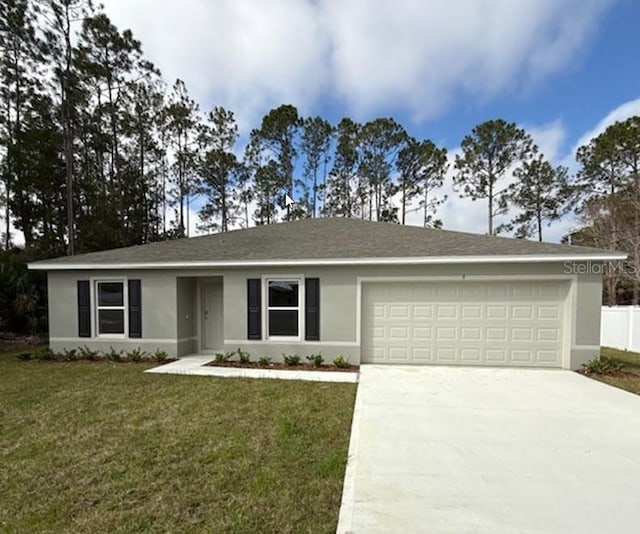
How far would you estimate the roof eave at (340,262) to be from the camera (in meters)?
7.40

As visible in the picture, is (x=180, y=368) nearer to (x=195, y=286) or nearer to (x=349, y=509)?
(x=195, y=286)

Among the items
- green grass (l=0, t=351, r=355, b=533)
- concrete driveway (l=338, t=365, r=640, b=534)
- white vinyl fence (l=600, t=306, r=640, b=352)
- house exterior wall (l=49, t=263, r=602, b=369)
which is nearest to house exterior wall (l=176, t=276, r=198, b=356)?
house exterior wall (l=49, t=263, r=602, b=369)

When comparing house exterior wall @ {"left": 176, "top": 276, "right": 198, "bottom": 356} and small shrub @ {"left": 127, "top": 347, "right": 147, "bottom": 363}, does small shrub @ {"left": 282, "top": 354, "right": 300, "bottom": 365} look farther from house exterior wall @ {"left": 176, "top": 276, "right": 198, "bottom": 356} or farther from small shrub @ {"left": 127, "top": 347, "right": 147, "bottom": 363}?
small shrub @ {"left": 127, "top": 347, "right": 147, "bottom": 363}

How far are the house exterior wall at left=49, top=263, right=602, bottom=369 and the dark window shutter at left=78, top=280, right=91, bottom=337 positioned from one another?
0.58 ft

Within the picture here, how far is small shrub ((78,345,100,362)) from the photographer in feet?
29.6

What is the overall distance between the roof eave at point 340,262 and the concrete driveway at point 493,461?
273 cm

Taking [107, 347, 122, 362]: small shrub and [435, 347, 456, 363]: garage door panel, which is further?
[107, 347, 122, 362]: small shrub

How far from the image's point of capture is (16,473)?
337 cm

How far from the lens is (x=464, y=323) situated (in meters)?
7.98

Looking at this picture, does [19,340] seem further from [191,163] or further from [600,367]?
[600,367]

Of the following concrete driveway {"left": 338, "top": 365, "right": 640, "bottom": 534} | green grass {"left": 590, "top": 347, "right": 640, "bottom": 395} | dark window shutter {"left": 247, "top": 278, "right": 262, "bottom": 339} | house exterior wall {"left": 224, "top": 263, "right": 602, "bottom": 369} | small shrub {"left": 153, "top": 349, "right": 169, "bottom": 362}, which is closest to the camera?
concrete driveway {"left": 338, "top": 365, "right": 640, "bottom": 534}

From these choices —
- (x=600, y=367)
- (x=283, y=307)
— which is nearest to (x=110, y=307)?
(x=283, y=307)

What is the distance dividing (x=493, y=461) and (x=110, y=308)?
30.9ft

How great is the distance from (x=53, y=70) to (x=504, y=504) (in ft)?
74.1
